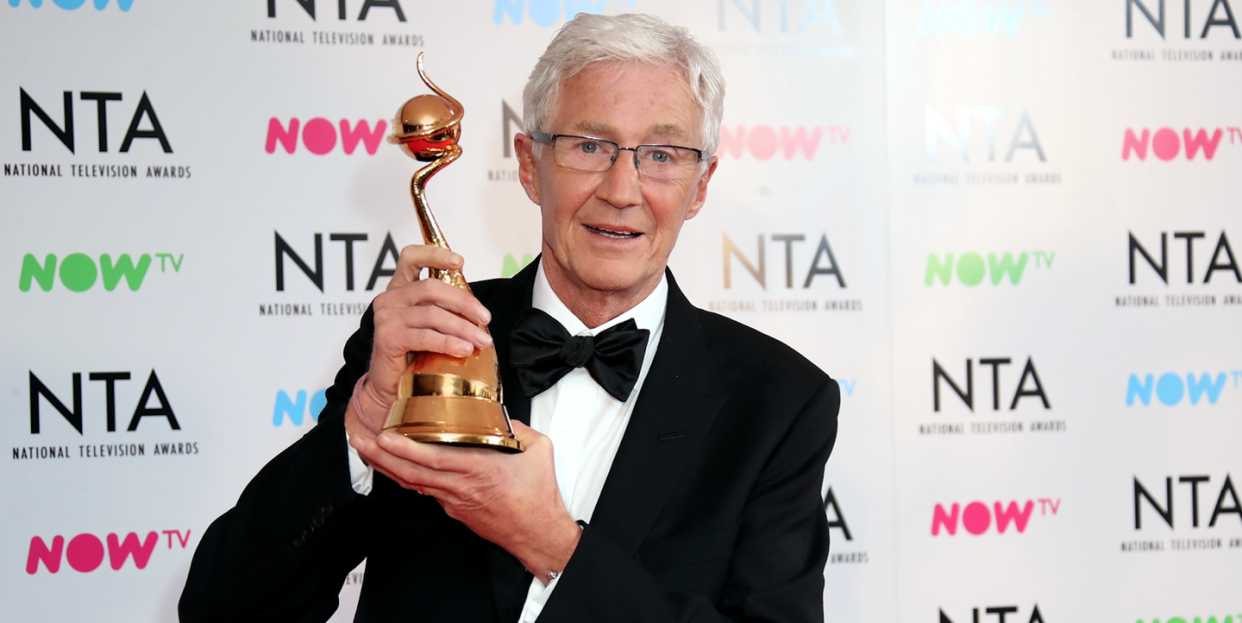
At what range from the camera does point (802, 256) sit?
272cm

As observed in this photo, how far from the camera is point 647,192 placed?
157 cm

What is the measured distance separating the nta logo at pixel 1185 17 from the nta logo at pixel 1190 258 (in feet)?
1.98

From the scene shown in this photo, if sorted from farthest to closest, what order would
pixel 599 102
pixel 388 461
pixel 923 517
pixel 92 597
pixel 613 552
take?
pixel 923 517, pixel 92 597, pixel 599 102, pixel 613 552, pixel 388 461

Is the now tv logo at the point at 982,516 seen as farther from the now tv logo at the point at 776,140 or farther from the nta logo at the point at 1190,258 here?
the now tv logo at the point at 776,140

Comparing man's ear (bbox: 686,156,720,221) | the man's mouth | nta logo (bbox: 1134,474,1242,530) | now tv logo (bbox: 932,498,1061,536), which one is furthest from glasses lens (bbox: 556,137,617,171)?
nta logo (bbox: 1134,474,1242,530)

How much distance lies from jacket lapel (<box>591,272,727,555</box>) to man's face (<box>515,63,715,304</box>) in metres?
0.15

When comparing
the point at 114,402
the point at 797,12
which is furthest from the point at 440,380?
the point at 797,12

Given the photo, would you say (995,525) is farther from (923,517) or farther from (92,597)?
(92,597)

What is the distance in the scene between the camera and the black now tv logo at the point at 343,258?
2529 millimetres

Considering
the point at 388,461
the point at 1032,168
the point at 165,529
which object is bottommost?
the point at 165,529

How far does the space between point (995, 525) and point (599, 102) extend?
6.20 feet

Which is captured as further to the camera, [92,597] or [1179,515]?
[1179,515]

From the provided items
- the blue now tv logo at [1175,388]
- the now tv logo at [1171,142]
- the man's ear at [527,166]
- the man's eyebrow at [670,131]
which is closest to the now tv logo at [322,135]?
the man's ear at [527,166]

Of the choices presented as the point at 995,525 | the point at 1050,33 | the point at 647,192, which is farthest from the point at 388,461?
the point at 1050,33
